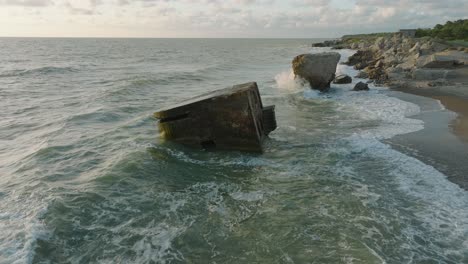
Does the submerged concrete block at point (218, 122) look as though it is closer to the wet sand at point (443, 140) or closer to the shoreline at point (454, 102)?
the wet sand at point (443, 140)

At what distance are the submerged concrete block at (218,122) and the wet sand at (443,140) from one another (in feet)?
16.6

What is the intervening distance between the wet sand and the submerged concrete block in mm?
5054

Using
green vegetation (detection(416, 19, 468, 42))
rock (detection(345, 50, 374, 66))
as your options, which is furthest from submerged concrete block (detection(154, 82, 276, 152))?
green vegetation (detection(416, 19, 468, 42))

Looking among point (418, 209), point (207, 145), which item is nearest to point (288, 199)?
point (418, 209)

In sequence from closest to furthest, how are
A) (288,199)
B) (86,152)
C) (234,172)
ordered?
1. (288,199)
2. (234,172)
3. (86,152)

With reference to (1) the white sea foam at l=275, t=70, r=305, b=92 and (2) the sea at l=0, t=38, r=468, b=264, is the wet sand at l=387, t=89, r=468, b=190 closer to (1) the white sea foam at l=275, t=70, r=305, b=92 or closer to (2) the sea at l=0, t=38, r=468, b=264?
(2) the sea at l=0, t=38, r=468, b=264

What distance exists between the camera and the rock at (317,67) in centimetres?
2434

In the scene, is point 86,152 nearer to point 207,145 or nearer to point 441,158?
point 207,145

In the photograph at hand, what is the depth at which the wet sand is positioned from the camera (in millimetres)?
10656

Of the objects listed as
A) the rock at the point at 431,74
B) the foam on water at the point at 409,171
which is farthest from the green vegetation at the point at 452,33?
the foam on water at the point at 409,171

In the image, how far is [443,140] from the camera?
1313cm

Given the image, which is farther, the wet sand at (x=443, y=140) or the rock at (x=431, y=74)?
the rock at (x=431, y=74)

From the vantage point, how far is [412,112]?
1825 centimetres

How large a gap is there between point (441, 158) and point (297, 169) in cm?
444
